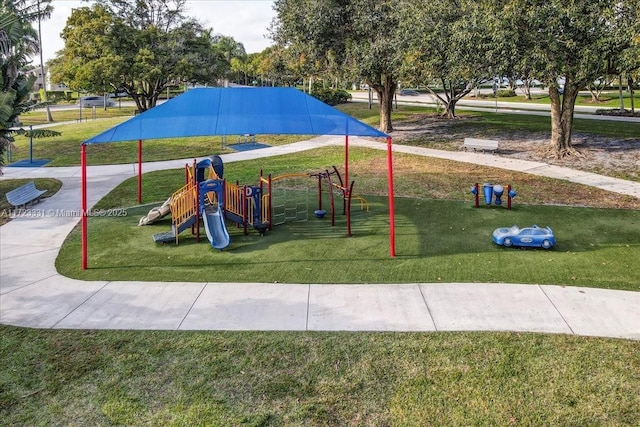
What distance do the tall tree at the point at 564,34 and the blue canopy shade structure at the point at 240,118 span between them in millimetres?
8600

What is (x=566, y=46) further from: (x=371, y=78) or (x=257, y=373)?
(x=257, y=373)

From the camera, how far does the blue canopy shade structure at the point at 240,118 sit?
10.3 meters

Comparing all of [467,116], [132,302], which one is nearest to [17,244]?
[132,302]

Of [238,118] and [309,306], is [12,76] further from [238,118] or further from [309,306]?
[309,306]

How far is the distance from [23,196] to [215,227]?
688 cm

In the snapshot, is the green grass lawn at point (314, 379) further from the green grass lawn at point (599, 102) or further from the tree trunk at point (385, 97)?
the green grass lawn at point (599, 102)

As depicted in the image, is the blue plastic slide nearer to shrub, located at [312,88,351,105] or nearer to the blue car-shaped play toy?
the blue car-shaped play toy

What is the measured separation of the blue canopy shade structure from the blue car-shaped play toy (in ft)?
7.62

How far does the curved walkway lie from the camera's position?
7133 millimetres

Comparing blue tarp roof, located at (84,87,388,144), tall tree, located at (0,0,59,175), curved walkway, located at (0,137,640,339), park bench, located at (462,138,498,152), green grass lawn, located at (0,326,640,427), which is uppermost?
tall tree, located at (0,0,59,175)

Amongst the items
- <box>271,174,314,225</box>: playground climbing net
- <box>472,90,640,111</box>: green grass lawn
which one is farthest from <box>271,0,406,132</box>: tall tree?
<box>472,90,640,111</box>: green grass lawn

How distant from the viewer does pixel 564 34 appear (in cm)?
1623

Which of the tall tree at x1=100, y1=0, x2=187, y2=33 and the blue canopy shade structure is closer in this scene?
the blue canopy shade structure

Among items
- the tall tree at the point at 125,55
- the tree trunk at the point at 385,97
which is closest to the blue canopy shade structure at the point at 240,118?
the tree trunk at the point at 385,97
